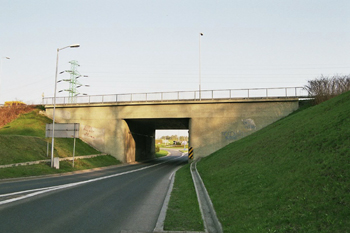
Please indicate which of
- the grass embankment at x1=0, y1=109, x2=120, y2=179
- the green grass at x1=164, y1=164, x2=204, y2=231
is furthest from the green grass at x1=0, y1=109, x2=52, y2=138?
the green grass at x1=164, y1=164, x2=204, y2=231

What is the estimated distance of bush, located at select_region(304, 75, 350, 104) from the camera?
2669 centimetres

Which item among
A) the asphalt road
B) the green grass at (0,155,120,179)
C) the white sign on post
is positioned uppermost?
the white sign on post

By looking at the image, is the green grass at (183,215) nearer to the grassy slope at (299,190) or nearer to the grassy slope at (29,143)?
the grassy slope at (299,190)

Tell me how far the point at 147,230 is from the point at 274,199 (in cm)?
326

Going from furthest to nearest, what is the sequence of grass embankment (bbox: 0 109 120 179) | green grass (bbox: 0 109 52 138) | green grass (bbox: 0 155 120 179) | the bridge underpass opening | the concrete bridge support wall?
1. the bridge underpass opening
2. green grass (bbox: 0 109 52 138)
3. the concrete bridge support wall
4. grass embankment (bbox: 0 109 120 179)
5. green grass (bbox: 0 155 120 179)

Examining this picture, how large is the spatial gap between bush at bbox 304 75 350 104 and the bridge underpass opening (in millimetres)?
16011

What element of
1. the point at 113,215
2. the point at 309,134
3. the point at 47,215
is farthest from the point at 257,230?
the point at 309,134

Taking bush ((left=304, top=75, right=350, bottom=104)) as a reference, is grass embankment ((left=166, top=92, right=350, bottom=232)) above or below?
below

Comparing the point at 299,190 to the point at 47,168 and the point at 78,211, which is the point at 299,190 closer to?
the point at 78,211

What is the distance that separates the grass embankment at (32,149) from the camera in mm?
20500

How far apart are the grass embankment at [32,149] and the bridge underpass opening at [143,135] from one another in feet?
18.3

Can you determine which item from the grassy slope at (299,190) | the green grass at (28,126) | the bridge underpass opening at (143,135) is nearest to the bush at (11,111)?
the green grass at (28,126)

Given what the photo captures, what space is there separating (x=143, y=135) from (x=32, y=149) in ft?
84.1

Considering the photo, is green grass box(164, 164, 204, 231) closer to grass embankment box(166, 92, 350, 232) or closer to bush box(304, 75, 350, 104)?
grass embankment box(166, 92, 350, 232)
